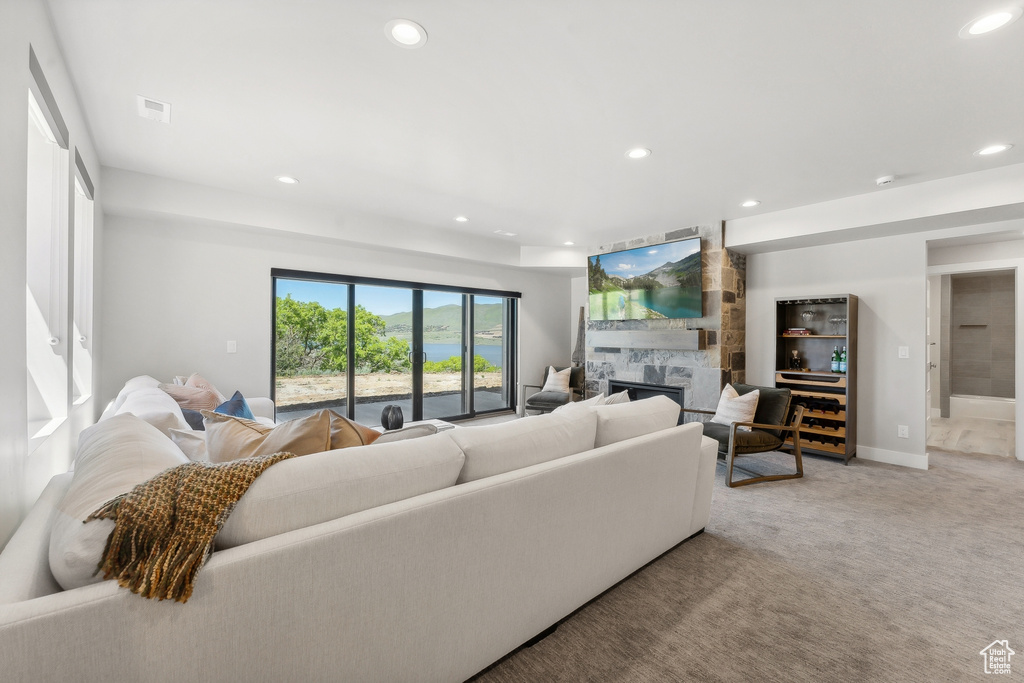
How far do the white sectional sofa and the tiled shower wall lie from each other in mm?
7289

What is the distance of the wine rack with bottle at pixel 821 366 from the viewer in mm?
4312

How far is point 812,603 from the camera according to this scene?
1.97 m

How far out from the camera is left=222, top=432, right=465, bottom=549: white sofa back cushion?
1.09 meters

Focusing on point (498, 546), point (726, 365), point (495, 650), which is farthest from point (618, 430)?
point (726, 365)

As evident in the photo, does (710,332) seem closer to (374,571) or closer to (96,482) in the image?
(374,571)

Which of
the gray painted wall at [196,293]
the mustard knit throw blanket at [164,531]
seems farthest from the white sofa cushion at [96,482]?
the gray painted wall at [196,293]

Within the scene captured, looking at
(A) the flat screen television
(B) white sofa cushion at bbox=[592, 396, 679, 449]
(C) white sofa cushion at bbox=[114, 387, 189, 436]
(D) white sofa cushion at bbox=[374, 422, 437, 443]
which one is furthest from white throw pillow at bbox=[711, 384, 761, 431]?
(C) white sofa cushion at bbox=[114, 387, 189, 436]

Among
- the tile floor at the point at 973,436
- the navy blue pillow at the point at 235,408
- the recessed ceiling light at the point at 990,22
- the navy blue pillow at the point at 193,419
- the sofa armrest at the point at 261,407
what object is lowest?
the tile floor at the point at 973,436

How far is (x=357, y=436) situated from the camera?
5.22ft

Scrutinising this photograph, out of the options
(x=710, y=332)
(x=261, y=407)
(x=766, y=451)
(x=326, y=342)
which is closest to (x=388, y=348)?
(x=326, y=342)

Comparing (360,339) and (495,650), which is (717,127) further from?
(360,339)

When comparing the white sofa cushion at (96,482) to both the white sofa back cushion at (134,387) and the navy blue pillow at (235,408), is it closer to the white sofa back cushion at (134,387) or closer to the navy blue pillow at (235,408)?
the navy blue pillow at (235,408)

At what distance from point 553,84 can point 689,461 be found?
83.2 inches

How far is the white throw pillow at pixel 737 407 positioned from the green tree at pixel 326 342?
3.65 meters
